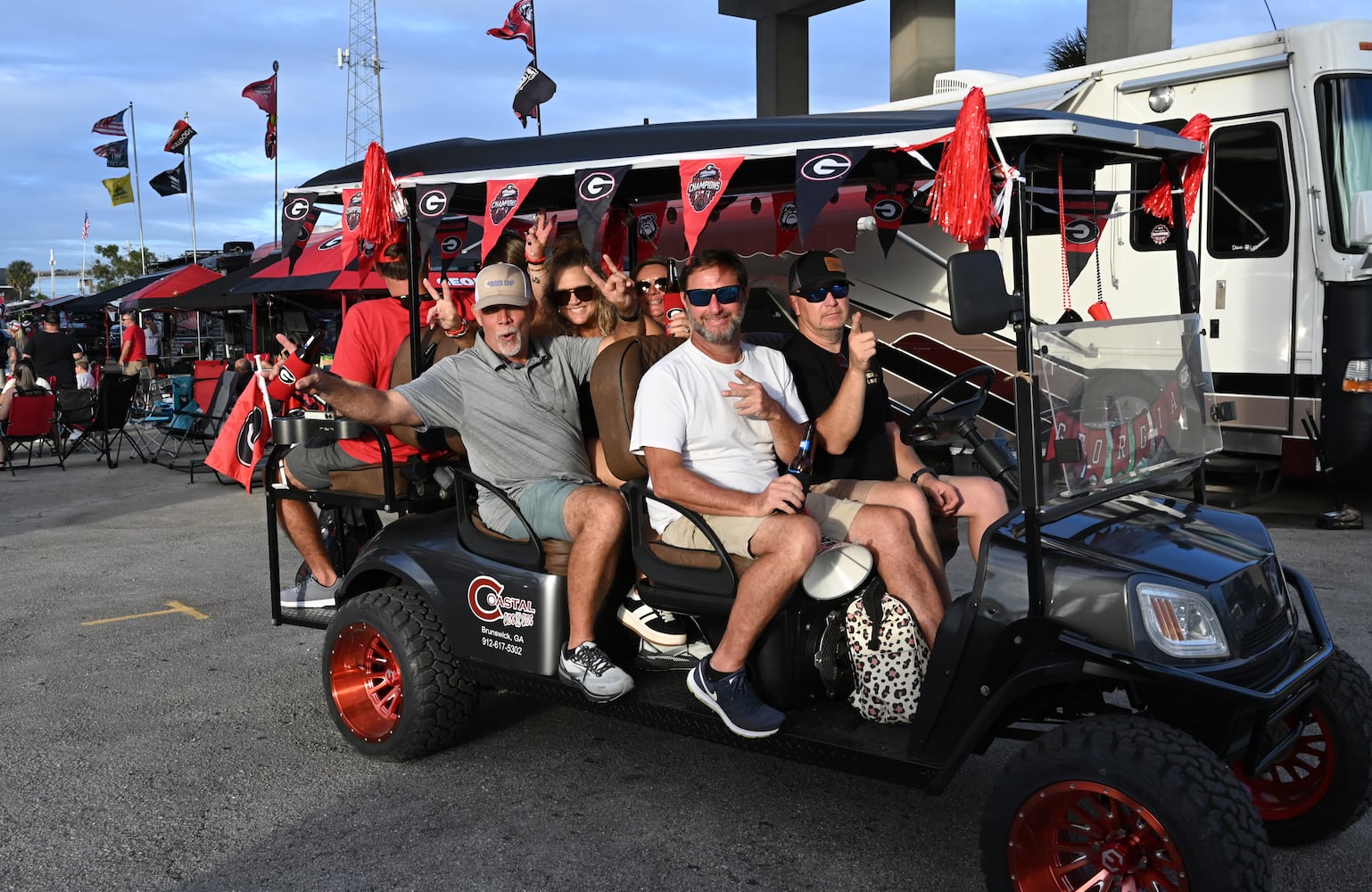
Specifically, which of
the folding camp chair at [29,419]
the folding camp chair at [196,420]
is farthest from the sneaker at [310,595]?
the folding camp chair at [29,419]

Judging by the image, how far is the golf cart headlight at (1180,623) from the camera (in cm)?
273

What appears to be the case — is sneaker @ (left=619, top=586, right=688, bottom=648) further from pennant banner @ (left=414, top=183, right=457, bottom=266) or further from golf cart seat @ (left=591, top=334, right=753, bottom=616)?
pennant banner @ (left=414, top=183, right=457, bottom=266)

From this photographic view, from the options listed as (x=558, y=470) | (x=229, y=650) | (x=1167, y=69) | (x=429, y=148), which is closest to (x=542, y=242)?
(x=429, y=148)

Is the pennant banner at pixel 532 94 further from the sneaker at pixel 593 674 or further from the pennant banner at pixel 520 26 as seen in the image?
the sneaker at pixel 593 674

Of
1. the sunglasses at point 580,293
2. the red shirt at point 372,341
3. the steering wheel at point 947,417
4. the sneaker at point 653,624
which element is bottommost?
the sneaker at point 653,624

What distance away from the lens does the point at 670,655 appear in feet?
12.4

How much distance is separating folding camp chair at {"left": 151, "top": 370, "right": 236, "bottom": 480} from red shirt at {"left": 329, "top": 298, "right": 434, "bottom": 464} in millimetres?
7494

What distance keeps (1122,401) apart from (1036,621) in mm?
769

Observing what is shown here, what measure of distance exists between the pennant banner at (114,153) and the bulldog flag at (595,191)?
2760 centimetres

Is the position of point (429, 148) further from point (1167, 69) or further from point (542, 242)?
point (1167, 69)

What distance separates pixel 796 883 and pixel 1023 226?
6.10 feet

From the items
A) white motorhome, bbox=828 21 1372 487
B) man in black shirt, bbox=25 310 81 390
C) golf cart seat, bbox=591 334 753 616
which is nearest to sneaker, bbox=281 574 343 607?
golf cart seat, bbox=591 334 753 616

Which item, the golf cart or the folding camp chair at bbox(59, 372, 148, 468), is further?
the folding camp chair at bbox(59, 372, 148, 468)

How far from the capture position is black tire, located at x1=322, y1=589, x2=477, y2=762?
12.9 ft
